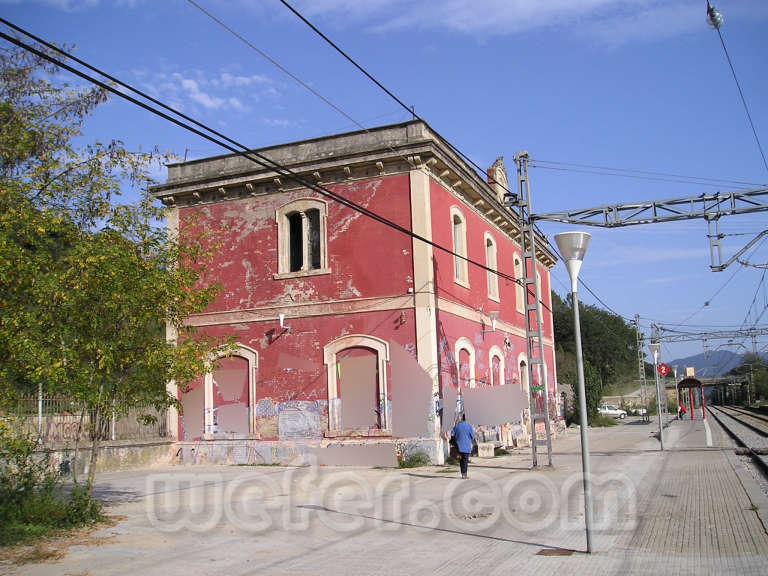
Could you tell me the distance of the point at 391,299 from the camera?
1903 centimetres

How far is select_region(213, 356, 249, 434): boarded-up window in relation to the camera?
20.4m

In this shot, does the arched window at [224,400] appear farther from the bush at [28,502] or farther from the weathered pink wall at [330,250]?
the bush at [28,502]

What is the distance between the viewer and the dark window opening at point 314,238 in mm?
20453

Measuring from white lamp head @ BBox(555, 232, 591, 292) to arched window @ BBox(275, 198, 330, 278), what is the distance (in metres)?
12.3

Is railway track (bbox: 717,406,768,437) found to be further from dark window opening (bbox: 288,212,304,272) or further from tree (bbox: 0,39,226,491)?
tree (bbox: 0,39,226,491)

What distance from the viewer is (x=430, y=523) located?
396 inches

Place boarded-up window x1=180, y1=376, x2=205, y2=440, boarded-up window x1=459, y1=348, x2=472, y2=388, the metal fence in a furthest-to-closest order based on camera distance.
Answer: boarded-up window x1=180, y1=376, x2=205, y2=440 → boarded-up window x1=459, y1=348, x2=472, y2=388 → the metal fence

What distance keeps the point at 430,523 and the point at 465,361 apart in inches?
441

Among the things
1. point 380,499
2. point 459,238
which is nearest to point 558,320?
point 459,238

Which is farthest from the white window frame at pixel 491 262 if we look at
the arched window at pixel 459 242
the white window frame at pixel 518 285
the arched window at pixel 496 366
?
the white window frame at pixel 518 285

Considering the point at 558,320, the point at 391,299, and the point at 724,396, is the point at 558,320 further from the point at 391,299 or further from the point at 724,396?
the point at 724,396

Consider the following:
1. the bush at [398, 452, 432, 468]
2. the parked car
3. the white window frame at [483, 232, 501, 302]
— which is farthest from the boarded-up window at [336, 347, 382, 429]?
the parked car

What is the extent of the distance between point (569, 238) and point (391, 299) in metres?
11.1

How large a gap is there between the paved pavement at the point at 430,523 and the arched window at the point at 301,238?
A: 6151 millimetres
